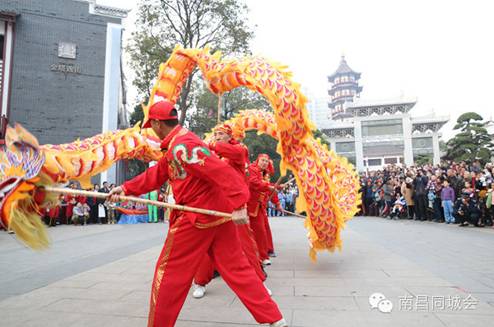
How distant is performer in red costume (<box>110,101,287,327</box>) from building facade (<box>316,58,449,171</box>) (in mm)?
33915

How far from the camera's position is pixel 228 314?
275 centimetres

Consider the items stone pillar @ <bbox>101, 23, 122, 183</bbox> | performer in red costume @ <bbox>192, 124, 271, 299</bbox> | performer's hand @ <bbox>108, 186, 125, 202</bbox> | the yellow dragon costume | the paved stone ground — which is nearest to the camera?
performer's hand @ <bbox>108, 186, 125, 202</bbox>

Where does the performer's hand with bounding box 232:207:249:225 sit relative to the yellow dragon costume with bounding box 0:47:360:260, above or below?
below

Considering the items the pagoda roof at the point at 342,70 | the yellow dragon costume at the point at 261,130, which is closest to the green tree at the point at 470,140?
the yellow dragon costume at the point at 261,130

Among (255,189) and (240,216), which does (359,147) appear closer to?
(255,189)

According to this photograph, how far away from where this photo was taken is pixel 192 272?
83.6 inches

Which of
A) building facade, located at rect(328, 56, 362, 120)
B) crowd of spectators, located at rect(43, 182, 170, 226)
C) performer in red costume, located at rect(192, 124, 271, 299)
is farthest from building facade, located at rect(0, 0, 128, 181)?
building facade, located at rect(328, 56, 362, 120)

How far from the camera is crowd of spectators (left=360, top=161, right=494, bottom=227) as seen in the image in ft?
27.7

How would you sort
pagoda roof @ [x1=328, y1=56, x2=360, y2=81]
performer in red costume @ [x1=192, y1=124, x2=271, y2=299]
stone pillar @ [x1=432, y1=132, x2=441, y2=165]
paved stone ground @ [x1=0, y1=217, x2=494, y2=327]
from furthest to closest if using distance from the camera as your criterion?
pagoda roof @ [x1=328, y1=56, x2=360, y2=81]
stone pillar @ [x1=432, y1=132, x2=441, y2=165]
performer in red costume @ [x1=192, y1=124, x2=271, y2=299]
paved stone ground @ [x1=0, y1=217, x2=494, y2=327]

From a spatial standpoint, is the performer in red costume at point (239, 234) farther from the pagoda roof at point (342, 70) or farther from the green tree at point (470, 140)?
the pagoda roof at point (342, 70)

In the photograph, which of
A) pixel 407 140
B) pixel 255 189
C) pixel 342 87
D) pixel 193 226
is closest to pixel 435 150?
pixel 407 140

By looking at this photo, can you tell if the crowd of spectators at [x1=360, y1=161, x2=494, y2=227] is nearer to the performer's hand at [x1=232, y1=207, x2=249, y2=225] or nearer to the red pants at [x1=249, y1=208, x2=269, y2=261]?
the red pants at [x1=249, y1=208, x2=269, y2=261]

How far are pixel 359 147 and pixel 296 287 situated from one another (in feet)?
109

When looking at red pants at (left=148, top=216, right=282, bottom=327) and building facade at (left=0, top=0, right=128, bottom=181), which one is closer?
red pants at (left=148, top=216, right=282, bottom=327)
